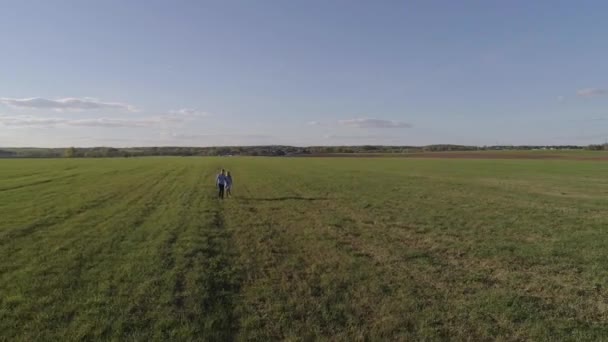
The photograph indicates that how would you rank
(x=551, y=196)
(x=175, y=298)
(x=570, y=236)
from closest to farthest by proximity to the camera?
(x=175, y=298), (x=570, y=236), (x=551, y=196)

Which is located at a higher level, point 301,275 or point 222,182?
point 222,182

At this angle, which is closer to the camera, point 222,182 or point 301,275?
point 301,275

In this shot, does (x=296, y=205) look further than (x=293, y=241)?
Yes

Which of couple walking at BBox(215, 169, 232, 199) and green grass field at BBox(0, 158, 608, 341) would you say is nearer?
green grass field at BBox(0, 158, 608, 341)

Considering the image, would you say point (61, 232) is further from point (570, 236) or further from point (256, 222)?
point (570, 236)

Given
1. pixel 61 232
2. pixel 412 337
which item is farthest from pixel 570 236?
pixel 61 232

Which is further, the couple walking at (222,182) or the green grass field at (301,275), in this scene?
the couple walking at (222,182)

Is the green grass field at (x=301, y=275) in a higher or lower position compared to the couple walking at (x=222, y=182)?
lower

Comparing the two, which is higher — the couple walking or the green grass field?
the couple walking
